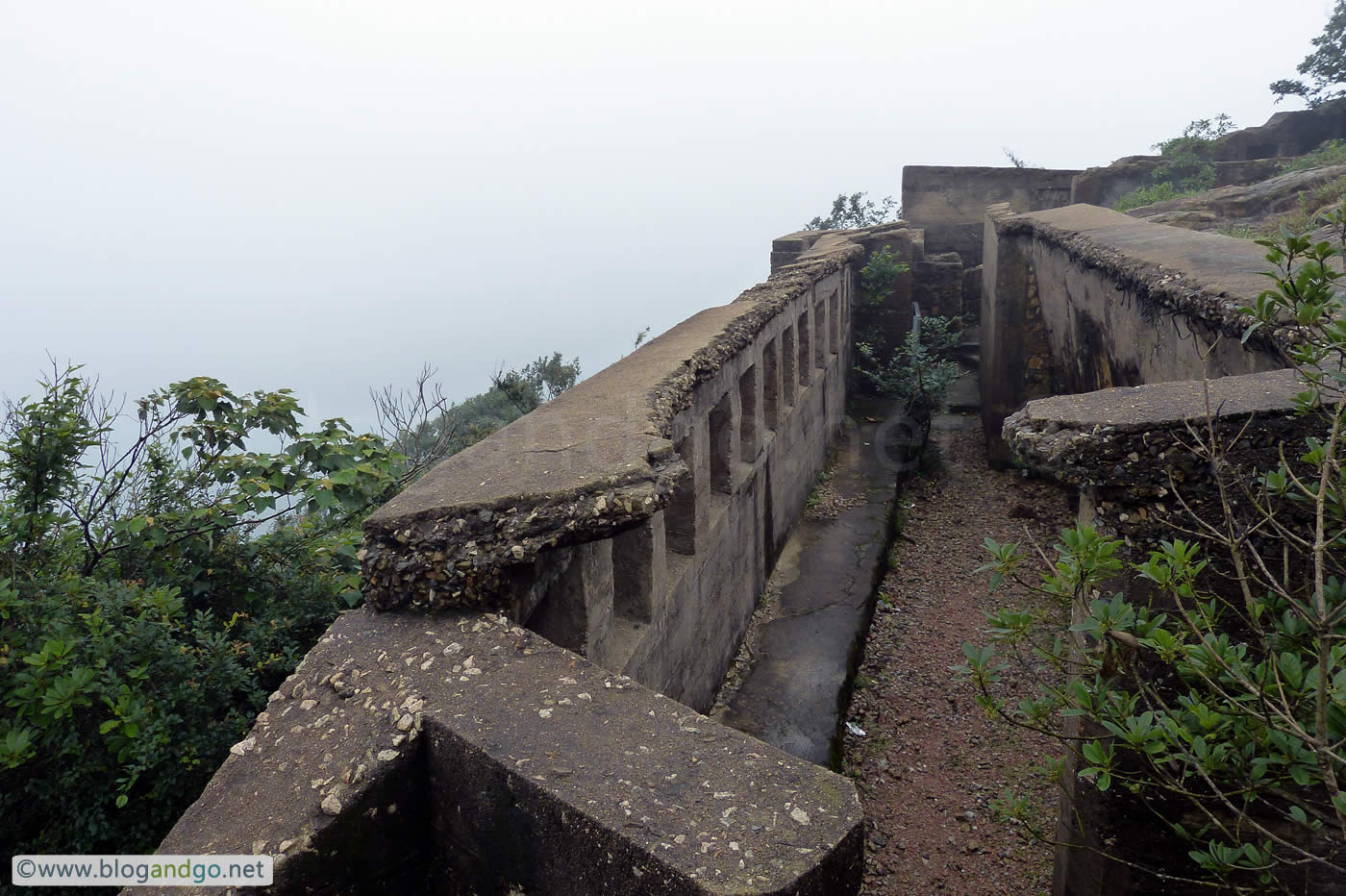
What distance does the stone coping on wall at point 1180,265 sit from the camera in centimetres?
407

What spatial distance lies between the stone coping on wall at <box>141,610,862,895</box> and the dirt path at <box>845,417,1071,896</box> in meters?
2.92

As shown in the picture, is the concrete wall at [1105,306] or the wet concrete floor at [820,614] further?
the wet concrete floor at [820,614]

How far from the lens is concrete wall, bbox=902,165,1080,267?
1734 cm

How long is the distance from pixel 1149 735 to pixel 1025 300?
888 centimetres

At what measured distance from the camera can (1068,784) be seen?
10.4 ft

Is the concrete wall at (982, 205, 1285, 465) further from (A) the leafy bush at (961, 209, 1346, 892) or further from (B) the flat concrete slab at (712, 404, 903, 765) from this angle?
(B) the flat concrete slab at (712, 404, 903, 765)

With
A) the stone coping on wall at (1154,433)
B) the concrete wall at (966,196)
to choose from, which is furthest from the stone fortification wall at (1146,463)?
the concrete wall at (966,196)

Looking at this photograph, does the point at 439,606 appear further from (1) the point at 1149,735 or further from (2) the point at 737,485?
(2) the point at 737,485

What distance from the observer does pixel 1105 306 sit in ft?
22.1

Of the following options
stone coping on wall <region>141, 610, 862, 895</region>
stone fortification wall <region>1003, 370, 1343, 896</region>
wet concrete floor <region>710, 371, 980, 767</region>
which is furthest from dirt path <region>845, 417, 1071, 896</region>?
stone coping on wall <region>141, 610, 862, 895</region>

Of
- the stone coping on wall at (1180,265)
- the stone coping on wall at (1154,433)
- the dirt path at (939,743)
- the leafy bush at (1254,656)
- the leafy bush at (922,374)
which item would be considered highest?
the stone coping on wall at (1180,265)

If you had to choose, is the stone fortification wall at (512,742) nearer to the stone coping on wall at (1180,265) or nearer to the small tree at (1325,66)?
the stone coping on wall at (1180,265)

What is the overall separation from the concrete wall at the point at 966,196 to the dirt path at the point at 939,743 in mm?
10011

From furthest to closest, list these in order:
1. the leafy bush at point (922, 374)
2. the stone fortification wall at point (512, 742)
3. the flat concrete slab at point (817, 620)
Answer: the leafy bush at point (922, 374) < the flat concrete slab at point (817, 620) < the stone fortification wall at point (512, 742)
